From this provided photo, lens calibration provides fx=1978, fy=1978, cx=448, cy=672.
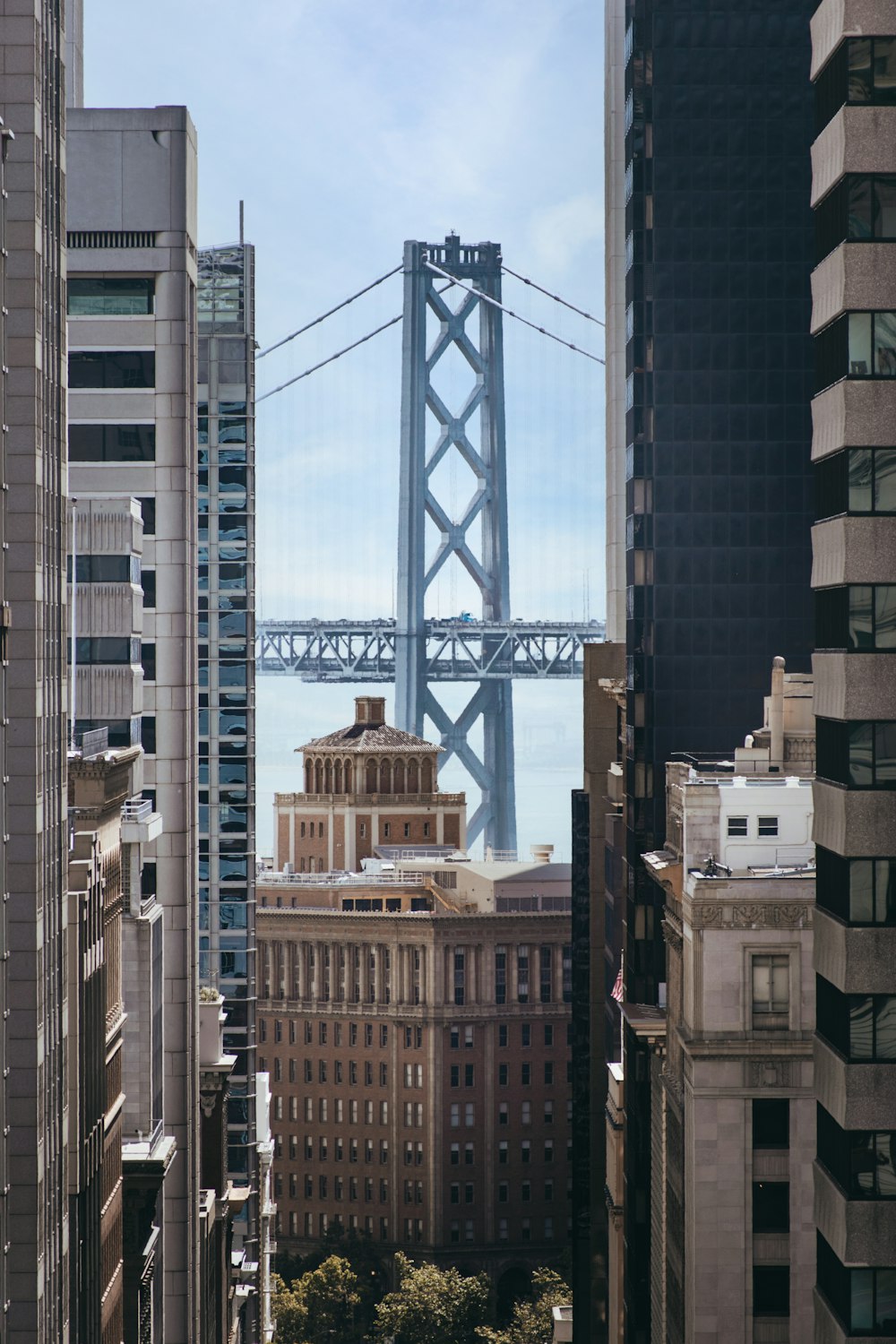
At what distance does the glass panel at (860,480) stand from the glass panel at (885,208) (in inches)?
73.5

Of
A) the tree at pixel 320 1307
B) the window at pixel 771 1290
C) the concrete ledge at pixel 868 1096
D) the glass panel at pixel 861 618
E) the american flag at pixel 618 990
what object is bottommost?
the tree at pixel 320 1307

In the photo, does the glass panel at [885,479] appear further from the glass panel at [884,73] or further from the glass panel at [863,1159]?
the glass panel at [863,1159]

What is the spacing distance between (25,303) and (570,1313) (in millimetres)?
45901

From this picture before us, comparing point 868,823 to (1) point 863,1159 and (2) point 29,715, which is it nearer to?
(1) point 863,1159

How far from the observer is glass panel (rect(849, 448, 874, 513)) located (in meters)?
17.2

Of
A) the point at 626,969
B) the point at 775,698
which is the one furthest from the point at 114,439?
the point at 626,969

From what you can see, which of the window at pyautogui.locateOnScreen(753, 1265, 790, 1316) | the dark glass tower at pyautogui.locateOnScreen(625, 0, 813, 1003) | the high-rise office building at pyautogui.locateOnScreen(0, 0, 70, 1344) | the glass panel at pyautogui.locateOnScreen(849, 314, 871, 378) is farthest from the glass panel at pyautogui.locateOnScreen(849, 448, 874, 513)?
the dark glass tower at pyautogui.locateOnScreen(625, 0, 813, 1003)

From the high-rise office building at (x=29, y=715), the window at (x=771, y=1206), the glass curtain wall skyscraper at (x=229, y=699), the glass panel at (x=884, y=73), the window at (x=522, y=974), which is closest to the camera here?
the glass panel at (x=884, y=73)

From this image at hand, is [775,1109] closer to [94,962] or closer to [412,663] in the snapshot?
[94,962]

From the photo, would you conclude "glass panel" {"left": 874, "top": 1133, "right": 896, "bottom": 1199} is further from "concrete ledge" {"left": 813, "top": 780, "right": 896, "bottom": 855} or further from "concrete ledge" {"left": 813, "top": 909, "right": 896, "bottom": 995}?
"concrete ledge" {"left": 813, "top": 780, "right": 896, "bottom": 855}

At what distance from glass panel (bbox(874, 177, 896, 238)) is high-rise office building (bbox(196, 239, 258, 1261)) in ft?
123

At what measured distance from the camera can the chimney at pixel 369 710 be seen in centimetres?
10612

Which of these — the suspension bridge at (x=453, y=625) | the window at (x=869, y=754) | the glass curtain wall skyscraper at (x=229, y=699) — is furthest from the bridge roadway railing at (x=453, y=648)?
the window at (x=869, y=754)

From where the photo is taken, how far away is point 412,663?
3767 inches
